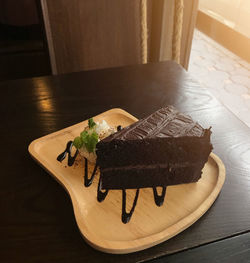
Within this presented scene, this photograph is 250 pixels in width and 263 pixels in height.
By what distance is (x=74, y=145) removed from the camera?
93 cm

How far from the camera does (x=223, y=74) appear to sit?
2.88 metres

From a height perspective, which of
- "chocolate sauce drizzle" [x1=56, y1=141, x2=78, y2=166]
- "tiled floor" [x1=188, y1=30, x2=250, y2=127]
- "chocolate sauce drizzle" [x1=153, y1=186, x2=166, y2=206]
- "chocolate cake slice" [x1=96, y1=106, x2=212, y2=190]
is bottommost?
"tiled floor" [x1=188, y1=30, x2=250, y2=127]

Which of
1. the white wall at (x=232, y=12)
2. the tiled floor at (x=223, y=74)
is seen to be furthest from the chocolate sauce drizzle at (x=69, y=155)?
the white wall at (x=232, y=12)

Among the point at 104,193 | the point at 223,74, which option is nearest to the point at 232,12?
the point at 223,74

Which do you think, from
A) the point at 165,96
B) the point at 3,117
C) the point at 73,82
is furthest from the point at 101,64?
the point at 3,117

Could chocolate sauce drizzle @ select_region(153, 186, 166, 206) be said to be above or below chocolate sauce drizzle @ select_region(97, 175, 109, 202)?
below

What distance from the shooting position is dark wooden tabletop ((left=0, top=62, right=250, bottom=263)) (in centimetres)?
68

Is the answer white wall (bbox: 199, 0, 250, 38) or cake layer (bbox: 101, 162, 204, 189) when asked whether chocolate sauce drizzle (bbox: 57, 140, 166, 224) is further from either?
white wall (bbox: 199, 0, 250, 38)

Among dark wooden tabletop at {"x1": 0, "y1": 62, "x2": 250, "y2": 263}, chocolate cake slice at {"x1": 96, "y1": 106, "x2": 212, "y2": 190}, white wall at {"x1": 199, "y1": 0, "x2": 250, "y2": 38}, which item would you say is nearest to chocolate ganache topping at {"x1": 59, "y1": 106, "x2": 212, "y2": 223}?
chocolate cake slice at {"x1": 96, "y1": 106, "x2": 212, "y2": 190}

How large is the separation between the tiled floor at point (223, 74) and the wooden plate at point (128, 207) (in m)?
1.63

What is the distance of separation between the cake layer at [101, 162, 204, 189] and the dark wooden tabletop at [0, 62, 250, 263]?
0.11 meters

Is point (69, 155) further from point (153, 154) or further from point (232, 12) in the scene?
point (232, 12)

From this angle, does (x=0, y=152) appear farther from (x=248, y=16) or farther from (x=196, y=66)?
(x=248, y=16)

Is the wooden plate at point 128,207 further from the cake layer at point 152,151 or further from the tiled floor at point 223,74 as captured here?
the tiled floor at point 223,74
